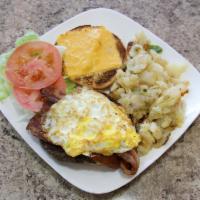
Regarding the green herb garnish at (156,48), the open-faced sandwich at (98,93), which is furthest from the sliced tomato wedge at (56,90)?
the green herb garnish at (156,48)

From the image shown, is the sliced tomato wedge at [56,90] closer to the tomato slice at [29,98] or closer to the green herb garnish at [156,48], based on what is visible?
the tomato slice at [29,98]

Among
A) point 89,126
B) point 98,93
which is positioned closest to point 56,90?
point 98,93

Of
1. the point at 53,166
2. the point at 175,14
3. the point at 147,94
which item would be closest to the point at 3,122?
the point at 53,166

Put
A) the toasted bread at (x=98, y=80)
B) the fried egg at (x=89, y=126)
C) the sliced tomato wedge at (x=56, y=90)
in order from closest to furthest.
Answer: the fried egg at (x=89, y=126), the sliced tomato wedge at (x=56, y=90), the toasted bread at (x=98, y=80)

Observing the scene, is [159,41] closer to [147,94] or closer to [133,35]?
[133,35]

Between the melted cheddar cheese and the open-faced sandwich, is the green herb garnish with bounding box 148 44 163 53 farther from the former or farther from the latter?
the melted cheddar cheese
